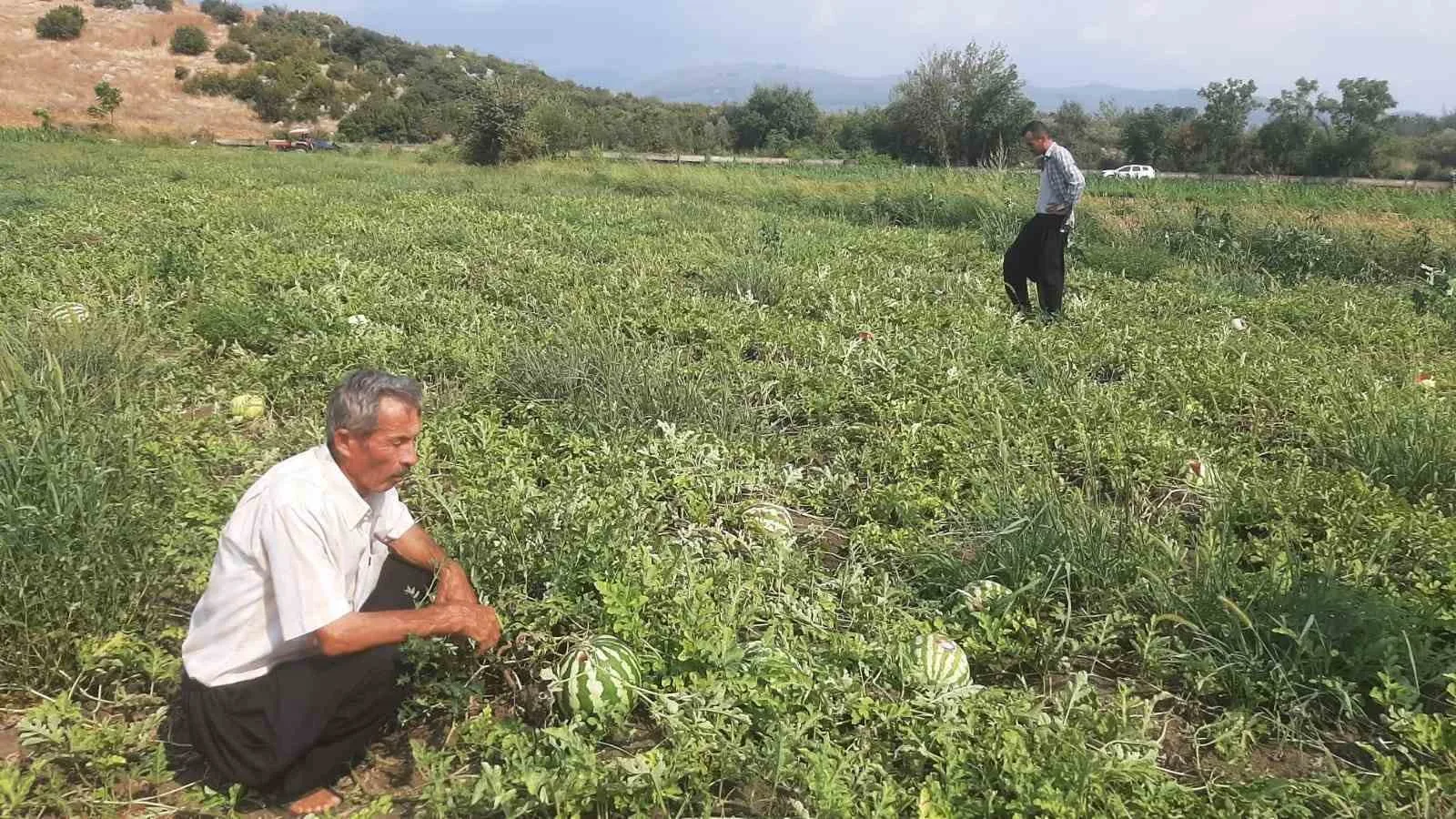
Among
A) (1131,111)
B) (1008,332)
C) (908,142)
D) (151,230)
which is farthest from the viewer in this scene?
(1131,111)

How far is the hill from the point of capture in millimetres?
40094

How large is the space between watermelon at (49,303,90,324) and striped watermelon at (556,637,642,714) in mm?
3983

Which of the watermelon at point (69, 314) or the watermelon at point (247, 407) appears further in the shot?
the watermelon at point (69, 314)

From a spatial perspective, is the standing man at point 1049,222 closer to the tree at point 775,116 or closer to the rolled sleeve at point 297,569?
the rolled sleeve at point 297,569

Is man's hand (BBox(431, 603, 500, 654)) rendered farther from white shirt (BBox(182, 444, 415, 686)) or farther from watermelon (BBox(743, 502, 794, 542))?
watermelon (BBox(743, 502, 794, 542))

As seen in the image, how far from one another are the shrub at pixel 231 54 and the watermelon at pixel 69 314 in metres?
52.5

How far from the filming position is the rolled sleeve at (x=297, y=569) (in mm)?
2137

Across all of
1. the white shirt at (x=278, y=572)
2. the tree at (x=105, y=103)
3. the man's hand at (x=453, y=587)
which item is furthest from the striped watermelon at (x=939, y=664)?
the tree at (x=105, y=103)

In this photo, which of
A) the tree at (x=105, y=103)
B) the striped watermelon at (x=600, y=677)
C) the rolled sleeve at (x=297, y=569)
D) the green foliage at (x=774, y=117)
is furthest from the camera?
the green foliage at (x=774, y=117)

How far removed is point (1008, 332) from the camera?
6.08 meters

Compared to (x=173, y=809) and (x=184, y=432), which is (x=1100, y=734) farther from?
(x=184, y=432)

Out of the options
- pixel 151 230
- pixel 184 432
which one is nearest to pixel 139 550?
pixel 184 432

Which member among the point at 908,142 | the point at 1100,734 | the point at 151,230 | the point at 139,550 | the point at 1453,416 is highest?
the point at 908,142

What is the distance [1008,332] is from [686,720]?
4.55m
